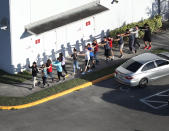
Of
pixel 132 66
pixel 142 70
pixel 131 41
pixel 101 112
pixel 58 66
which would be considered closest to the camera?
pixel 101 112

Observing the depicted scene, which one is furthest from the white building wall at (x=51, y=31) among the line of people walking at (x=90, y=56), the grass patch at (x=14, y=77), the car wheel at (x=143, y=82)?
the car wheel at (x=143, y=82)

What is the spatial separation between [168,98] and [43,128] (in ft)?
21.5

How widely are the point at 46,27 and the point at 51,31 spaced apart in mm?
603

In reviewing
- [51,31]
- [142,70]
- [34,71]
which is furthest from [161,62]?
[51,31]

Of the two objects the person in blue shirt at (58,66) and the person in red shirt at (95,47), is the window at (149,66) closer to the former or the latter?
the person in red shirt at (95,47)

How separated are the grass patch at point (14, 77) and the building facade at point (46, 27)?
340 mm

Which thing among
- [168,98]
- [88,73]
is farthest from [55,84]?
[168,98]

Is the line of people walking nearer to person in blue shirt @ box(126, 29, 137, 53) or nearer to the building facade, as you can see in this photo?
person in blue shirt @ box(126, 29, 137, 53)

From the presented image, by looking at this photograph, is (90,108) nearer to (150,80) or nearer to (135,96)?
(135,96)

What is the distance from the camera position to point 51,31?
23844 millimetres

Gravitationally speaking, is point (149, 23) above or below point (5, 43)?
above

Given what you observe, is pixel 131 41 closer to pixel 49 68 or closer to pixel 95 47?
pixel 95 47

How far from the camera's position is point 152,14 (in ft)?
97.6

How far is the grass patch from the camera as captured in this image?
902 inches
